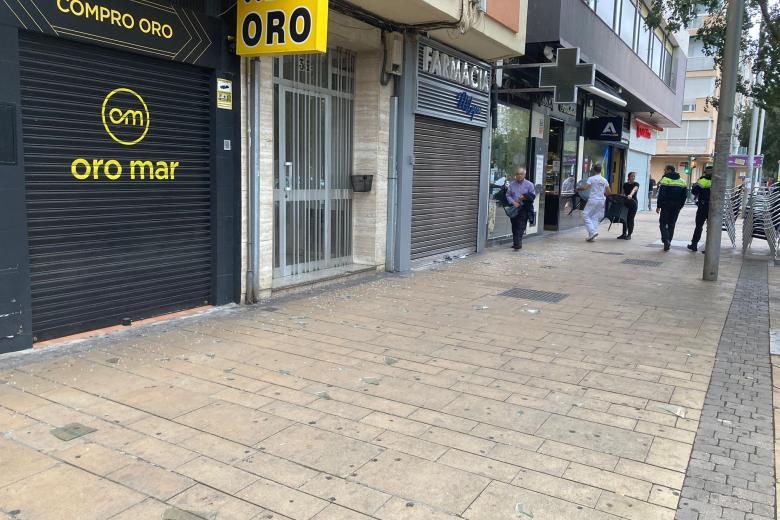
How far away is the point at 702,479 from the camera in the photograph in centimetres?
339

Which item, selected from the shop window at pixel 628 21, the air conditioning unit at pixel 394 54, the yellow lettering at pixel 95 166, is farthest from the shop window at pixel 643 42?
the yellow lettering at pixel 95 166

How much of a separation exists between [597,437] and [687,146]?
5308cm

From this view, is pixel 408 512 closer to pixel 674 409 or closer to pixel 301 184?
pixel 674 409

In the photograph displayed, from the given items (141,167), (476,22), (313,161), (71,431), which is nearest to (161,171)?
(141,167)

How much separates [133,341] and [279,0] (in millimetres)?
3655

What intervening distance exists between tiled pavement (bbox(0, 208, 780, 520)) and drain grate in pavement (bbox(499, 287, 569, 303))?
2.50ft

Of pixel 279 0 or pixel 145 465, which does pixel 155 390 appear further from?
pixel 279 0

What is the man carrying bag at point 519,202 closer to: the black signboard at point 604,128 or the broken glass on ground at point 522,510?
the black signboard at point 604,128

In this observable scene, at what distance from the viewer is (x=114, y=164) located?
229 inches

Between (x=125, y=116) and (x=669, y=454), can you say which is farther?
(x=125, y=116)

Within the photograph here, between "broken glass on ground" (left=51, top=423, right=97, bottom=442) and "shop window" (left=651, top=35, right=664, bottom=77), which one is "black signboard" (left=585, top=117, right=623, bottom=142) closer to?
"shop window" (left=651, top=35, right=664, bottom=77)

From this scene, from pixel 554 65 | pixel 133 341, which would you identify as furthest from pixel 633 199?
pixel 133 341

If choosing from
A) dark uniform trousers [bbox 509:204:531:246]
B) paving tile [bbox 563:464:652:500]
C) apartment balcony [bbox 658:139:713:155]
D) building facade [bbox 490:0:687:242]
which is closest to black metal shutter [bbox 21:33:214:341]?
paving tile [bbox 563:464:652:500]

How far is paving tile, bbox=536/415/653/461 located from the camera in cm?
373
